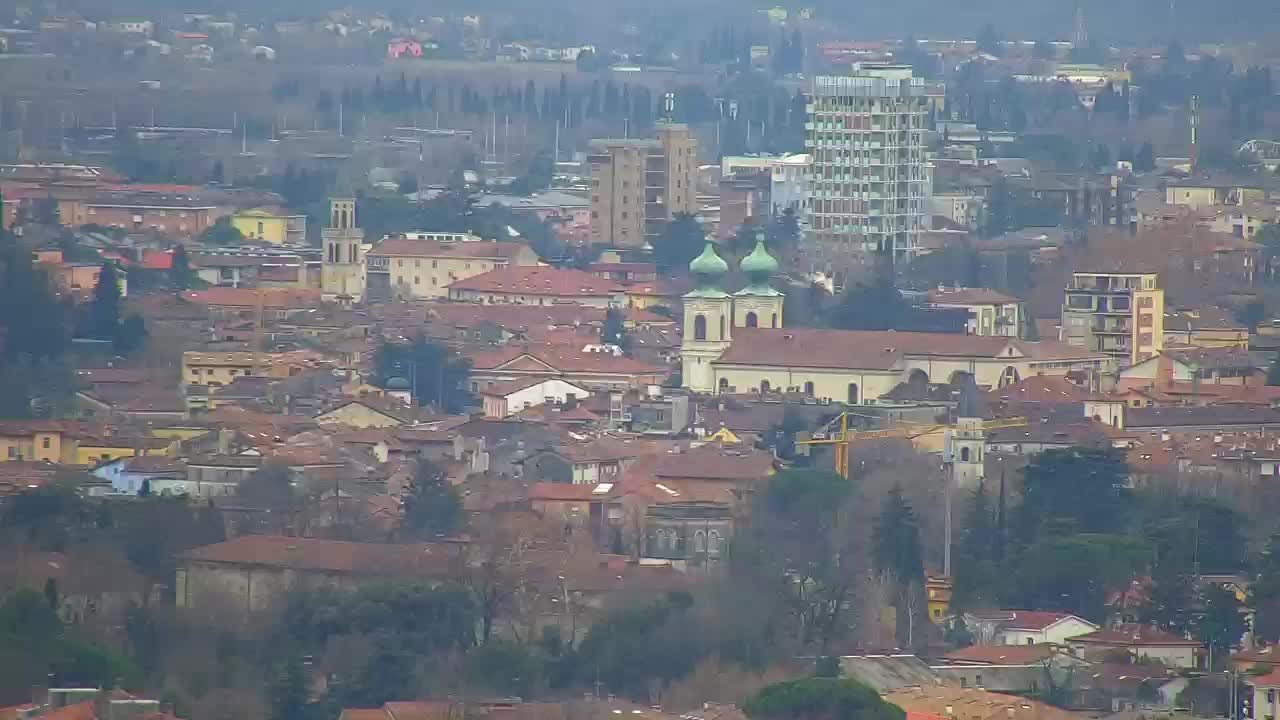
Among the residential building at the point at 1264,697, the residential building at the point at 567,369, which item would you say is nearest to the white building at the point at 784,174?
the residential building at the point at 567,369

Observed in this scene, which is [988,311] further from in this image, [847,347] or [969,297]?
[847,347]

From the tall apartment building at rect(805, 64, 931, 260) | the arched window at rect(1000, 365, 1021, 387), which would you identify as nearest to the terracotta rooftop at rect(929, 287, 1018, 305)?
the arched window at rect(1000, 365, 1021, 387)

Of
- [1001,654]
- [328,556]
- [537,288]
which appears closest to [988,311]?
[537,288]

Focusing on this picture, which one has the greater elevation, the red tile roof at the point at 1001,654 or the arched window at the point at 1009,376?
the arched window at the point at 1009,376

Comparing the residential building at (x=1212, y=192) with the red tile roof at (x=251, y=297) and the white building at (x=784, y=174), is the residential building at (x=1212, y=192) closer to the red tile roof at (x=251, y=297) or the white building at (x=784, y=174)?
the white building at (x=784, y=174)

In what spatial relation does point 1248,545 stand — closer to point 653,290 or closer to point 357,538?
point 357,538
